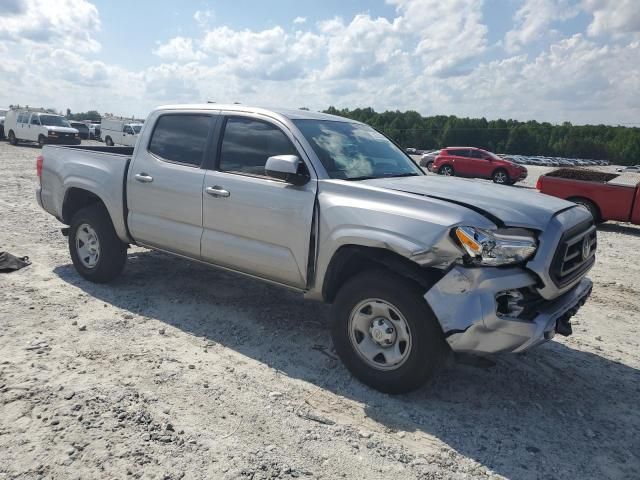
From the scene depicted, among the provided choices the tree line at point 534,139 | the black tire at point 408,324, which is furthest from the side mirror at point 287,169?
the tree line at point 534,139

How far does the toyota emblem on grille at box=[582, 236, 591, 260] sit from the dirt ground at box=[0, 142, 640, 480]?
1.03 meters

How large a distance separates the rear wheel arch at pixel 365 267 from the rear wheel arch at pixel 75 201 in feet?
10.3

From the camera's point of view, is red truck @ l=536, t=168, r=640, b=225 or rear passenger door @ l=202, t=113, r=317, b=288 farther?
red truck @ l=536, t=168, r=640, b=225

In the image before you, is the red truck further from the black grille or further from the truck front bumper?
the truck front bumper

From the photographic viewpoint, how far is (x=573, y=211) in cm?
377

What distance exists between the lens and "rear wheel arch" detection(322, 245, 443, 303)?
11.2 ft

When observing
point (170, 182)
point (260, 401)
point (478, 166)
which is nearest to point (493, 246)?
point (260, 401)

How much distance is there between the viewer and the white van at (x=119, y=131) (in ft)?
102

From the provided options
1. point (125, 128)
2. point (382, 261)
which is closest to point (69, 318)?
point (382, 261)

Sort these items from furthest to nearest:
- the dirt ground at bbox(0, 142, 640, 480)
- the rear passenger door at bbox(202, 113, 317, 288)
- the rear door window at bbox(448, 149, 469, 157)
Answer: the rear door window at bbox(448, 149, 469, 157)
the rear passenger door at bbox(202, 113, 317, 288)
the dirt ground at bbox(0, 142, 640, 480)

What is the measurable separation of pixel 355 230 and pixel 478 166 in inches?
891

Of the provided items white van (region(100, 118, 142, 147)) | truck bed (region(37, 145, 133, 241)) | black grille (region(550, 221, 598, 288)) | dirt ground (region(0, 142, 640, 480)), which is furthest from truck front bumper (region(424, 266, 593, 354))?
white van (region(100, 118, 142, 147))

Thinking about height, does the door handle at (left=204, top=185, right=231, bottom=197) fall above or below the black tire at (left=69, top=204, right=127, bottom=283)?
above

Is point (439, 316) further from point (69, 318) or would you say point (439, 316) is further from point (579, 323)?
point (69, 318)
